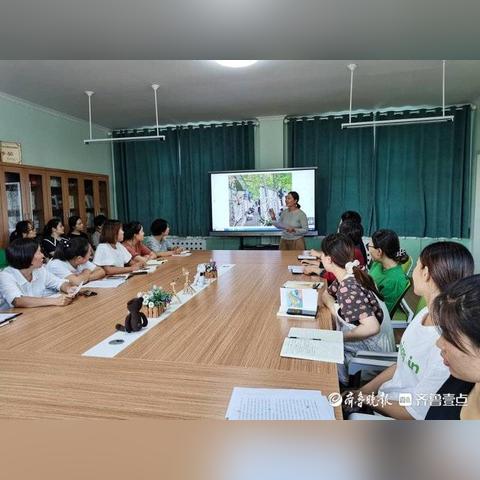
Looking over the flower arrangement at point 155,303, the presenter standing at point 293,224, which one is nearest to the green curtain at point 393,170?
the presenter standing at point 293,224

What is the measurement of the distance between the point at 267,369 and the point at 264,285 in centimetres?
132

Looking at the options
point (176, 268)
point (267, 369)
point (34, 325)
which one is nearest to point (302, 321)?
point (267, 369)

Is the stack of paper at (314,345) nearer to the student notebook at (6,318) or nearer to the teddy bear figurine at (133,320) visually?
the teddy bear figurine at (133,320)

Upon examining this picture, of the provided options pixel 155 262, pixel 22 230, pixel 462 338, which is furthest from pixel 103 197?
pixel 462 338

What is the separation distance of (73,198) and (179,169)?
69.7 inches

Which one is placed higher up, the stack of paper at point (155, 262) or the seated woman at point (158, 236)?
the seated woman at point (158, 236)

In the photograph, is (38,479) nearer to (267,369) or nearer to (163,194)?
(267,369)

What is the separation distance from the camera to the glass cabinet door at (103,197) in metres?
5.97

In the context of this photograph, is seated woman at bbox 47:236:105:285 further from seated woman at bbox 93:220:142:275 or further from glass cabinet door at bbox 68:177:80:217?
glass cabinet door at bbox 68:177:80:217

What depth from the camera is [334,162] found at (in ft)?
18.3

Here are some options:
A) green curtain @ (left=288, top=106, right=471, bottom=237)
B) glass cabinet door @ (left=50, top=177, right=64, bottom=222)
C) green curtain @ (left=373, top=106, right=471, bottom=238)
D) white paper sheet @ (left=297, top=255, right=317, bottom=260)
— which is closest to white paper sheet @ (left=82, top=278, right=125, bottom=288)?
white paper sheet @ (left=297, top=255, right=317, bottom=260)

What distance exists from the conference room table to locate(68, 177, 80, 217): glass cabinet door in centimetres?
348

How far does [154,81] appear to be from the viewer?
12.9 feet

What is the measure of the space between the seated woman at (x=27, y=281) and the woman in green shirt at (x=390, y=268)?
202 centimetres
